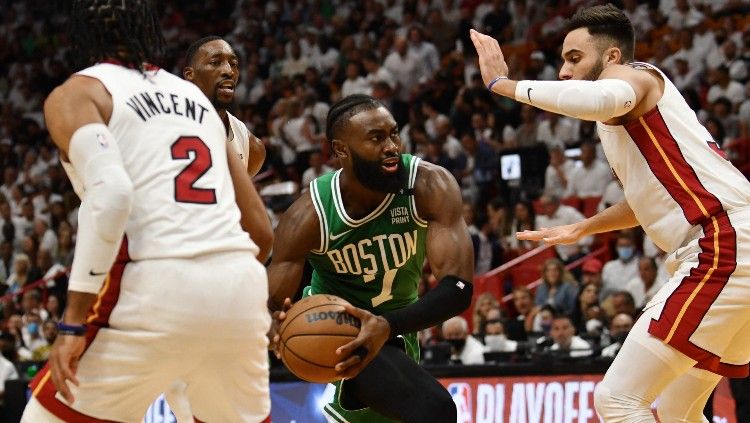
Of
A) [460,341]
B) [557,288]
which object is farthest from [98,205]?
[557,288]

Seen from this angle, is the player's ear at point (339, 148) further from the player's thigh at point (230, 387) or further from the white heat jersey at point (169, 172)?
the player's thigh at point (230, 387)

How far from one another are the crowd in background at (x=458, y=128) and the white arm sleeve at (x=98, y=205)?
5746 millimetres

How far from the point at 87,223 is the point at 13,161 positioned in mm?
17303

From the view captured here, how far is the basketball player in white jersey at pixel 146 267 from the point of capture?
11.5 feet

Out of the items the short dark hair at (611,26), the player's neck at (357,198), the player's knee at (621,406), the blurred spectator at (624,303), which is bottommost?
the blurred spectator at (624,303)

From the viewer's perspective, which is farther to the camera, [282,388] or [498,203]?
[498,203]

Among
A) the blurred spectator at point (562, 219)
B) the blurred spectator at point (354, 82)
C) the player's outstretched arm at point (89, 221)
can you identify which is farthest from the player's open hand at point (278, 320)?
the blurred spectator at point (354, 82)

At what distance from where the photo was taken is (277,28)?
21016mm

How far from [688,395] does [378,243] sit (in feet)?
5.03

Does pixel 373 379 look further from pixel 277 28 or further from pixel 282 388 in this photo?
pixel 277 28

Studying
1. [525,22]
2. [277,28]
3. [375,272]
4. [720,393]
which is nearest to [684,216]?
[375,272]

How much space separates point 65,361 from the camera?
3496 millimetres

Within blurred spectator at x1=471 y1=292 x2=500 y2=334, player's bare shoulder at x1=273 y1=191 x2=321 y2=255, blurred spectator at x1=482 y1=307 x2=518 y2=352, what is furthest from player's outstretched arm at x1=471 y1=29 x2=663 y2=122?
blurred spectator at x1=471 y1=292 x2=500 y2=334

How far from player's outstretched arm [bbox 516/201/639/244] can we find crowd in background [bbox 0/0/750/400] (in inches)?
127
